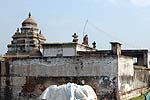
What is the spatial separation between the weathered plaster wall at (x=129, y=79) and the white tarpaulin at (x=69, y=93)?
2.86 m

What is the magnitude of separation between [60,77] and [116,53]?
4129 mm

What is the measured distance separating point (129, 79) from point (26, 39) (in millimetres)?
18529

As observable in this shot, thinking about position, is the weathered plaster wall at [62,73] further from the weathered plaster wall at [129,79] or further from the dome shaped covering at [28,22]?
the dome shaped covering at [28,22]

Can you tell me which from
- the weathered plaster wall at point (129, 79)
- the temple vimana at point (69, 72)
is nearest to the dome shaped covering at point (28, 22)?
the temple vimana at point (69, 72)

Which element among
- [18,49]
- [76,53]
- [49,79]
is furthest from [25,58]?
[18,49]

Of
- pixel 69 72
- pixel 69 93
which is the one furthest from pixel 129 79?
pixel 69 93

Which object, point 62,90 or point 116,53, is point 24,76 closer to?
point 62,90

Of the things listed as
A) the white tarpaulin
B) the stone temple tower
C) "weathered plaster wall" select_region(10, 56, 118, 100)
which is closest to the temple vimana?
"weathered plaster wall" select_region(10, 56, 118, 100)

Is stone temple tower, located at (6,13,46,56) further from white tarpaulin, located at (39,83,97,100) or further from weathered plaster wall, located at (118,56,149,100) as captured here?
white tarpaulin, located at (39,83,97,100)

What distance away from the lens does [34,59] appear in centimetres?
2431

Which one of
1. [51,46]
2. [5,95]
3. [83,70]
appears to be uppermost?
[51,46]

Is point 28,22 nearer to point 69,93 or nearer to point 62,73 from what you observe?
point 62,73

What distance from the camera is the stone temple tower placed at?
41.0 m

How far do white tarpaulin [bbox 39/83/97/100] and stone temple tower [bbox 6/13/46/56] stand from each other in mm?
19658
